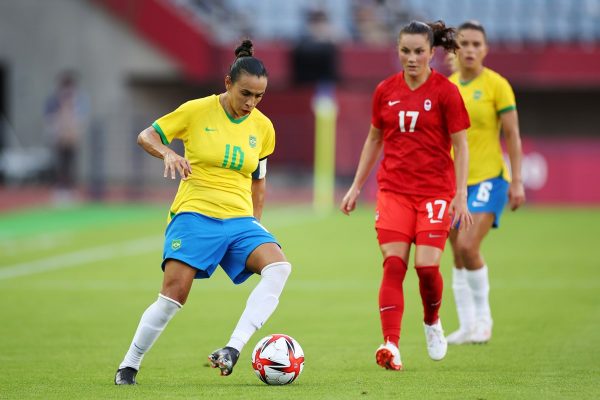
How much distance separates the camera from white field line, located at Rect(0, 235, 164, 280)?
15.8 m

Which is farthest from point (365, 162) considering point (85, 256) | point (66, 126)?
point (66, 126)

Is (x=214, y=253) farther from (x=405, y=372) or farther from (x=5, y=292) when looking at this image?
(x=5, y=292)

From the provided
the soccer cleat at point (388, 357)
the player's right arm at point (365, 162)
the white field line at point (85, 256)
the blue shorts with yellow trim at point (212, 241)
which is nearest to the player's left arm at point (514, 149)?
the player's right arm at point (365, 162)

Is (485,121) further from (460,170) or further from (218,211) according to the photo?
(218,211)

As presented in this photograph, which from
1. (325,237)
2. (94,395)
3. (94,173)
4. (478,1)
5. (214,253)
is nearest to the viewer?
(94,395)

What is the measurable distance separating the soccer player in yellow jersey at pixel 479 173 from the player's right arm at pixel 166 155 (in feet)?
10.3

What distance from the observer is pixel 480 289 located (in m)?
10.1

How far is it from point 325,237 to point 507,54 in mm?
12041

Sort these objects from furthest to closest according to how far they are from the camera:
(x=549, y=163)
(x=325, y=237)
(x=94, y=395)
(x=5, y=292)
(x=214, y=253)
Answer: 1. (x=549, y=163)
2. (x=325, y=237)
3. (x=5, y=292)
4. (x=214, y=253)
5. (x=94, y=395)

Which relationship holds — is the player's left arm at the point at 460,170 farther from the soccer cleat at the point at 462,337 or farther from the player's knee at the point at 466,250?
the soccer cleat at the point at 462,337

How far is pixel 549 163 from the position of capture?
27.9m

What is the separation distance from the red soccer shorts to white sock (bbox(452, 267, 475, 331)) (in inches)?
61.4

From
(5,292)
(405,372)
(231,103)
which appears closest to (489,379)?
(405,372)

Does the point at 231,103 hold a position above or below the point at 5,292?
above
